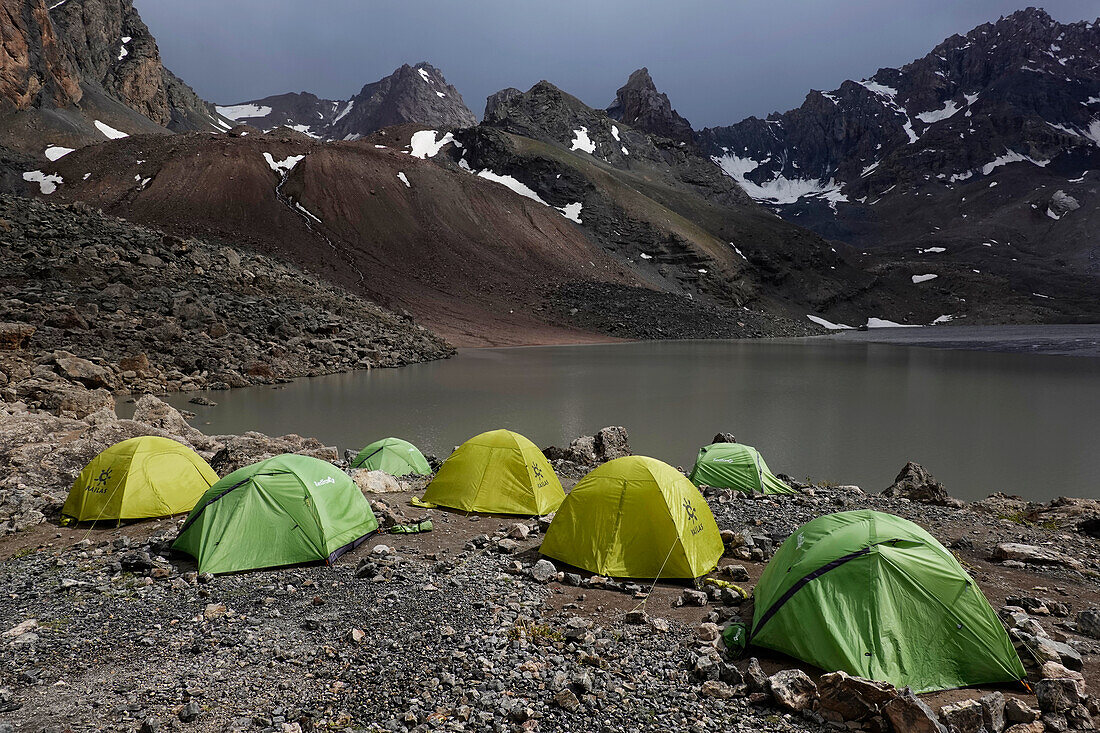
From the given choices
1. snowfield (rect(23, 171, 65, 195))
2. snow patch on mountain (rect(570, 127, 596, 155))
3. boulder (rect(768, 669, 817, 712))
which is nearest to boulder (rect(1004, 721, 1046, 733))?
boulder (rect(768, 669, 817, 712))

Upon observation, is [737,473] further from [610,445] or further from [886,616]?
[886,616]

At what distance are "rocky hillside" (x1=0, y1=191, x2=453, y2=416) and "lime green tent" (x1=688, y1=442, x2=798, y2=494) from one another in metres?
18.2

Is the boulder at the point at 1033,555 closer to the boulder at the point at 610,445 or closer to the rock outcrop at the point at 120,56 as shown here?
the boulder at the point at 610,445

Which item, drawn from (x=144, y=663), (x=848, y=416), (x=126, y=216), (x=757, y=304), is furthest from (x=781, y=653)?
(x=757, y=304)

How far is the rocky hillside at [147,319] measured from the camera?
23766mm

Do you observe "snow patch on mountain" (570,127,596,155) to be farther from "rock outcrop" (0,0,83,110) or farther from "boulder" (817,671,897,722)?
"boulder" (817,671,897,722)

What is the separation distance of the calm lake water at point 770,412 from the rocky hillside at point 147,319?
273 cm

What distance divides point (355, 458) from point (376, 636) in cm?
852

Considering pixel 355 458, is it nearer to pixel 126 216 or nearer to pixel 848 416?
pixel 848 416

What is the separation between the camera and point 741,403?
24406mm

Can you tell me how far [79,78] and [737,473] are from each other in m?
114

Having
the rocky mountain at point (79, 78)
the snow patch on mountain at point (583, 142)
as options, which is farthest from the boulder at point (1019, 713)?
the snow patch on mountain at point (583, 142)

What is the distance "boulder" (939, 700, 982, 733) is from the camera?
444cm

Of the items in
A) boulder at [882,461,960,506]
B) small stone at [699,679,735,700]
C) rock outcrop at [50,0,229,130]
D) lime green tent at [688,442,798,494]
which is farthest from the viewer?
rock outcrop at [50,0,229,130]
